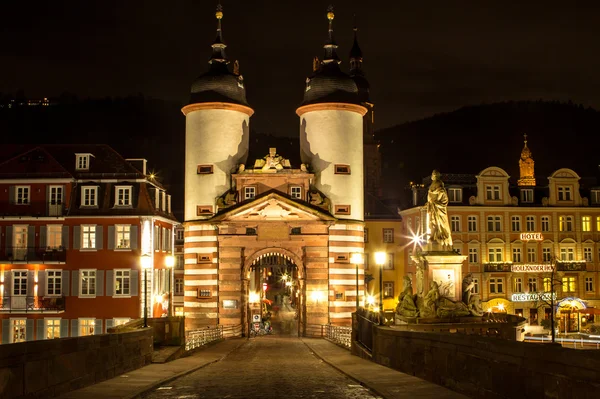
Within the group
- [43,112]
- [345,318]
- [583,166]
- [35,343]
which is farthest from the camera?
[583,166]

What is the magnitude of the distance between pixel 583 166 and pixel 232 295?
139m

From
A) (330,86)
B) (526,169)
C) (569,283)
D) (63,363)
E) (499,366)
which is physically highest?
(330,86)

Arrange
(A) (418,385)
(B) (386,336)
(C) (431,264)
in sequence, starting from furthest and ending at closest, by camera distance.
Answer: (C) (431,264) < (B) (386,336) < (A) (418,385)

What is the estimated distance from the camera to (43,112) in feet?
518

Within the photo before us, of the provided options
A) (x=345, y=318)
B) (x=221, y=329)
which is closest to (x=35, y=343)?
(x=221, y=329)

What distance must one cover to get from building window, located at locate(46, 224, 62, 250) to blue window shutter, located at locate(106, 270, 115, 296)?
13.0 ft

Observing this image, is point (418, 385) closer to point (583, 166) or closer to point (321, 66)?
point (321, 66)

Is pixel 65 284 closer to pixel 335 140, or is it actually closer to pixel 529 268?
pixel 335 140

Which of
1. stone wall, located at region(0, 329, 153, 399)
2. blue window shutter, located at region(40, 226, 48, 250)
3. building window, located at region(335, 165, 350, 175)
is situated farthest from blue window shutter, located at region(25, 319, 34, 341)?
stone wall, located at region(0, 329, 153, 399)

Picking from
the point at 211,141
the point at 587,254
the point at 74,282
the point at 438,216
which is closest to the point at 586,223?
the point at 587,254

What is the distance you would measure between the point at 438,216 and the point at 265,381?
1619cm

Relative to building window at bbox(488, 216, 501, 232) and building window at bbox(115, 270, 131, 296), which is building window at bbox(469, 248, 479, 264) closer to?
building window at bbox(488, 216, 501, 232)

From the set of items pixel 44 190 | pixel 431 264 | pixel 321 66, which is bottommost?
pixel 431 264

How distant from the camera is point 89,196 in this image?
5756 centimetres
